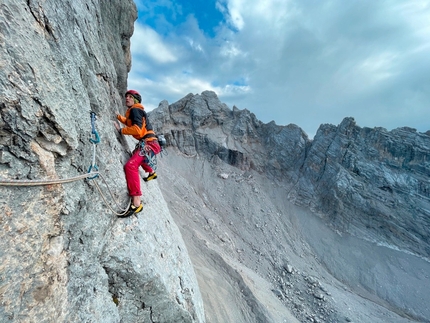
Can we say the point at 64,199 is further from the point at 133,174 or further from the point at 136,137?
the point at 136,137

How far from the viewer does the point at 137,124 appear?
16.9ft

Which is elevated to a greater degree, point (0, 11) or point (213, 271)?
point (0, 11)

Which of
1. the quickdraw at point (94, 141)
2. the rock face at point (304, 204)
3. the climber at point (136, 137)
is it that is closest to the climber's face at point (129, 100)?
the climber at point (136, 137)

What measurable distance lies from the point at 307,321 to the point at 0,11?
20887 millimetres

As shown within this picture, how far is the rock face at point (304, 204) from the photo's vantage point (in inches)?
759

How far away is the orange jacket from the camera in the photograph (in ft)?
16.8

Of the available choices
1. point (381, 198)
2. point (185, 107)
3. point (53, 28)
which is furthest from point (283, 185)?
point (53, 28)

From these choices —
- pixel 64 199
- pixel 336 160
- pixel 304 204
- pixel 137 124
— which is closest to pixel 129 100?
pixel 137 124

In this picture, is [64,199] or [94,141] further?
[94,141]

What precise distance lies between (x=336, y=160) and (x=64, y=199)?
38.3 metres

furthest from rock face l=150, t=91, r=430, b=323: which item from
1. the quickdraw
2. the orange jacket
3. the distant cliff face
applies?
the quickdraw

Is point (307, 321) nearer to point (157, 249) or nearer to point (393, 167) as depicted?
point (157, 249)

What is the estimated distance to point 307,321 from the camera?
567 inches

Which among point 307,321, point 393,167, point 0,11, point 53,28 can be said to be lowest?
point 307,321
